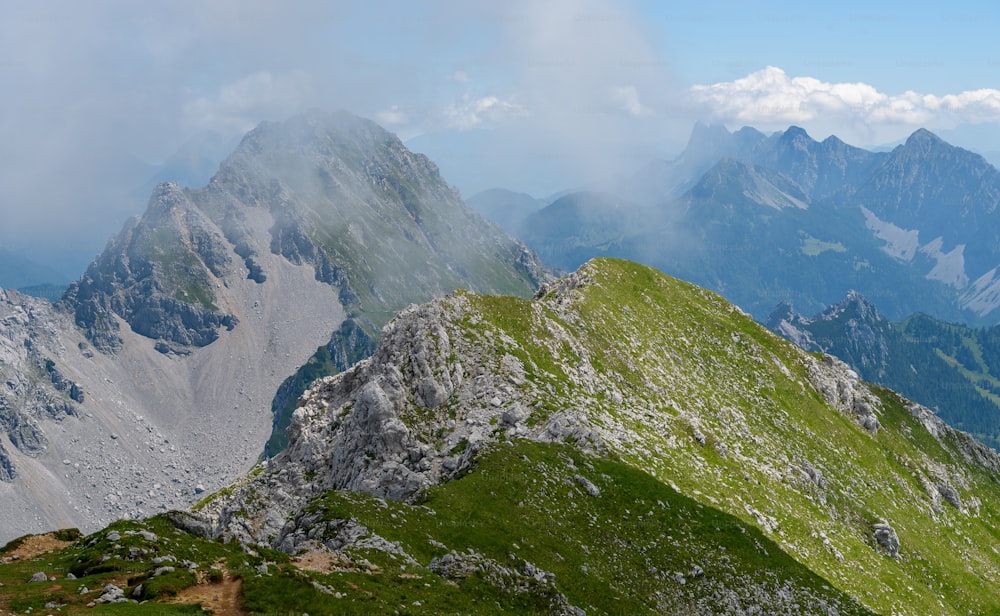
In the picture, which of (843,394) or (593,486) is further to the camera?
(843,394)

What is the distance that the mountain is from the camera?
46.5 metres

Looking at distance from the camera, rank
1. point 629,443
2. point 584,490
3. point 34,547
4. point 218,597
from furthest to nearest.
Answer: point 629,443 < point 584,490 < point 34,547 < point 218,597

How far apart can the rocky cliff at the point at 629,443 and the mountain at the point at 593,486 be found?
1.19 feet

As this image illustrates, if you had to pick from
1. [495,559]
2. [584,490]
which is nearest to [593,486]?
[584,490]

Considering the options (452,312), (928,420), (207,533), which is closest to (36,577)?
(207,533)

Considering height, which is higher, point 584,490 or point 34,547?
point 584,490

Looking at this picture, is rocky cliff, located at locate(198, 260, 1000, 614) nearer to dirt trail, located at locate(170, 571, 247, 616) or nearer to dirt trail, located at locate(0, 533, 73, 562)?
dirt trail, located at locate(170, 571, 247, 616)

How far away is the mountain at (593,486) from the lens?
46.5 m

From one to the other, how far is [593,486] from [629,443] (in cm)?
1367

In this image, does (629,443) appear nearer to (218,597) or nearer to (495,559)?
(495,559)

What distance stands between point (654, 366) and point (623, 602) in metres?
55.6

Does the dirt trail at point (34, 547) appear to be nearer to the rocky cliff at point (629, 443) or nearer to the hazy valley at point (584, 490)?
the hazy valley at point (584, 490)

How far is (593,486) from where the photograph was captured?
66375mm

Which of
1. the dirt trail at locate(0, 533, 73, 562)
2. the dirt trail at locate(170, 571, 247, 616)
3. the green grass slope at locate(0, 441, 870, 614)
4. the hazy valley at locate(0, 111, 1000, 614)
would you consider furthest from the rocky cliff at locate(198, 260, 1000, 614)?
the dirt trail at locate(0, 533, 73, 562)
